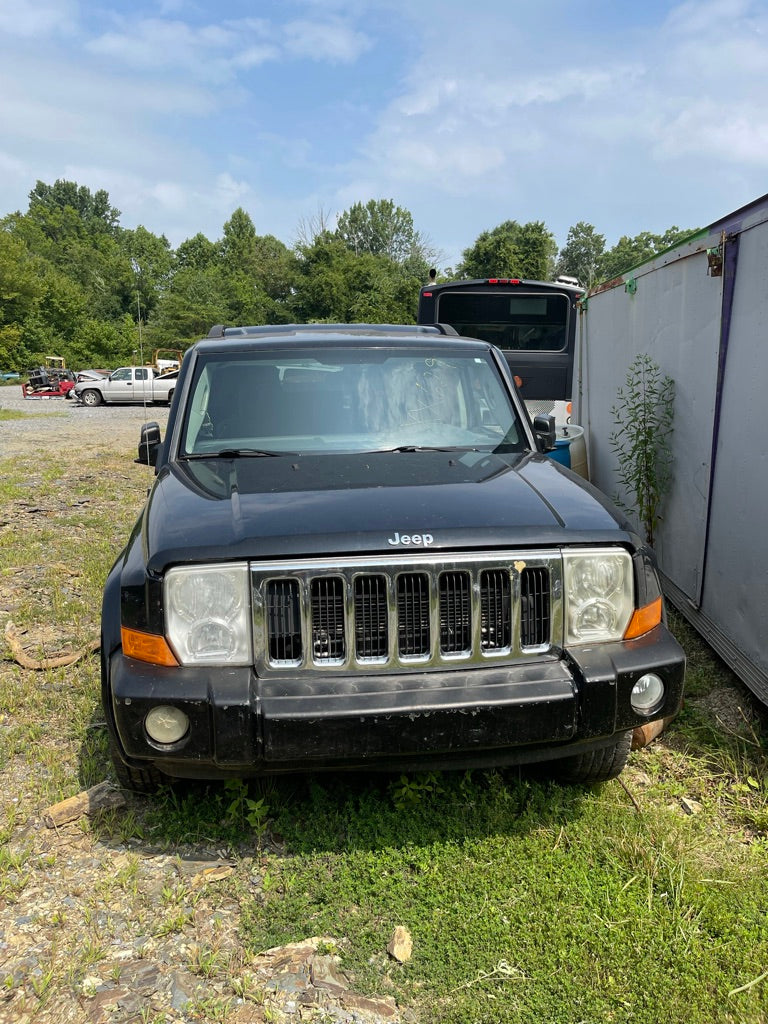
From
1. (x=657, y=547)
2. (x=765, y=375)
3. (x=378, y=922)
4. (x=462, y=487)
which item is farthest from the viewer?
(x=657, y=547)

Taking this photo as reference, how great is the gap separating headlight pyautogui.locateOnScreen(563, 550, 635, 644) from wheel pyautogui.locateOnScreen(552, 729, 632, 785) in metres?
0.50

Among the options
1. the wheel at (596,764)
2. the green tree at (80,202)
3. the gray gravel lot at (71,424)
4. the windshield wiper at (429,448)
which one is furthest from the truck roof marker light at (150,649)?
the green tree at (80,202)

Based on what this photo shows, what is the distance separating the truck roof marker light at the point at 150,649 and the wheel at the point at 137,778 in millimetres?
567

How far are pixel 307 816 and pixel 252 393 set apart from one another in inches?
78.1

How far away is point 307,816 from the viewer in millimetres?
3197

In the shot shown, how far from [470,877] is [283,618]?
1.08 m

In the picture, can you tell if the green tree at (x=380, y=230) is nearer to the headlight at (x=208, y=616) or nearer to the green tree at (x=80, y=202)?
the green tree at (x=80, y=202)

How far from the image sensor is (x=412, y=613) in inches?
107

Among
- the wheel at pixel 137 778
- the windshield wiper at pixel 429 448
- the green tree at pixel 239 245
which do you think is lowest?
the wheel at pixel 137 778

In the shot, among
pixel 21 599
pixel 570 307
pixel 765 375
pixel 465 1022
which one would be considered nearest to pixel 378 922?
pixel 465 1022

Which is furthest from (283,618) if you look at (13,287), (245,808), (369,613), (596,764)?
(13,287)

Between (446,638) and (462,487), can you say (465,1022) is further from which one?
(462,487)

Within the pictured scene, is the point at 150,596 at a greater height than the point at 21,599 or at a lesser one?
greater

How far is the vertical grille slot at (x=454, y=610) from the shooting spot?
2744 mm
